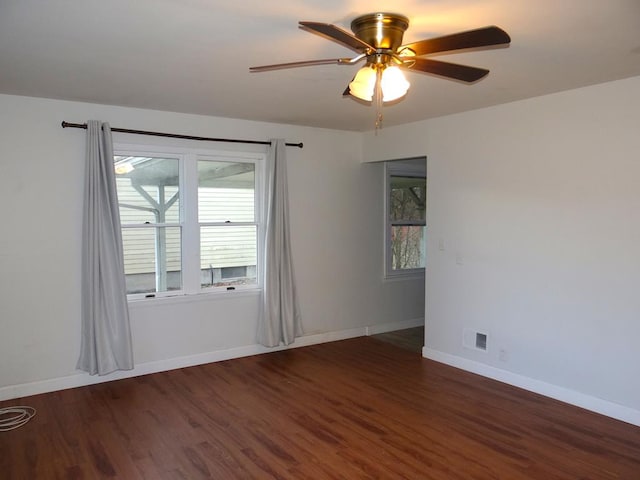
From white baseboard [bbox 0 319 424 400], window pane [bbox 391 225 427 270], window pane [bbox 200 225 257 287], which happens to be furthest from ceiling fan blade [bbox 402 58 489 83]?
window pane [bbox 391 225 427 270]

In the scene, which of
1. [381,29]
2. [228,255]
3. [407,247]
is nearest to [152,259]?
[228,255]

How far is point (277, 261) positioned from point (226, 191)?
35.3 inches

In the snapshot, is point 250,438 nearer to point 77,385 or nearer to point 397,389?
point 397,389

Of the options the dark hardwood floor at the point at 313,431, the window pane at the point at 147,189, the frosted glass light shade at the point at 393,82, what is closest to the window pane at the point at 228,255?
the window pane at the point at 147,189

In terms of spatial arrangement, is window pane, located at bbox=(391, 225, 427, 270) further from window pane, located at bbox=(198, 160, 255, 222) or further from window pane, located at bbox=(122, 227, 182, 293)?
window pane, located at bbox=(122, 227, 182, 293)

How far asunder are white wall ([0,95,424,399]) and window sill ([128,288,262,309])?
0.02 meters

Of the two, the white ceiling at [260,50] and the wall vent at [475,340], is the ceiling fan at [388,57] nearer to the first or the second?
the white ceiling at [260,50]

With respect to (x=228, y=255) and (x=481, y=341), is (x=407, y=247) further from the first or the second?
(x=228, y=255)

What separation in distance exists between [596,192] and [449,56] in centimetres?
165

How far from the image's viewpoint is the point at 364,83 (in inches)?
97.0

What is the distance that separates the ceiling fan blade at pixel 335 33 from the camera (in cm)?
191

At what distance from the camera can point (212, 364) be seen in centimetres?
486

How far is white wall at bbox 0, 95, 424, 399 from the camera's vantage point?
13.0 feet

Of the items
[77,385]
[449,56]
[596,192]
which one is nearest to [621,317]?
[596,192]
